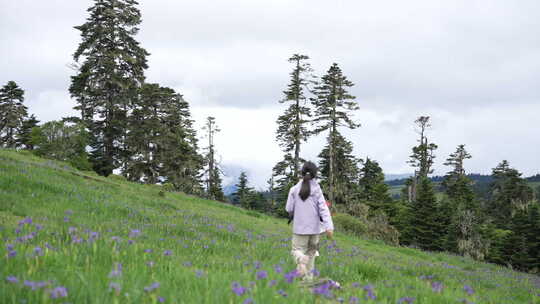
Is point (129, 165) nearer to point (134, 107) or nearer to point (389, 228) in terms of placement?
point (134, 107)

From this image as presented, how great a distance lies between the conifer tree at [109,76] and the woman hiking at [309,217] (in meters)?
29.9

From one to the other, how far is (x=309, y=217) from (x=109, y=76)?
30.7 metres

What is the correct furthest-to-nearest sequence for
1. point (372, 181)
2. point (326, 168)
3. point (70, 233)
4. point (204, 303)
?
Answer: point (372, 181), point (326, 168), point (70, 233), point (204, 303)

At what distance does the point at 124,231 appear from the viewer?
7.06m

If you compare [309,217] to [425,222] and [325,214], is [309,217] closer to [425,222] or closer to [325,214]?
[325,214]

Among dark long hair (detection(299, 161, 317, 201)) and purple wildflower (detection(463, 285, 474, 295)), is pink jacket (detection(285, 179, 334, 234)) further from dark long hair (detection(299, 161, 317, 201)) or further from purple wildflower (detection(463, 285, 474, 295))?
purple wildflower (detection(463, 285, 474, 295))

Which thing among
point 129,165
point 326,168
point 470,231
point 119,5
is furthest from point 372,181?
point 119,5

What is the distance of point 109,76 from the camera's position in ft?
104

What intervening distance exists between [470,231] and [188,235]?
4295 centimetres

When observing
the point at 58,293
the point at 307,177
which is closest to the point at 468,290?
the point at 307,177

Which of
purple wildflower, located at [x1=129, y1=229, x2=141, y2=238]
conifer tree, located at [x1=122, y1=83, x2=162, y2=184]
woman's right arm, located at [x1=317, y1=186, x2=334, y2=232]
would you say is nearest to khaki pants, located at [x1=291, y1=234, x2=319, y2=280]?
woman's right arm, located at [x1=317, y1=186, x2=334, y2=232]

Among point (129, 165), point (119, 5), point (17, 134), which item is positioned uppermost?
point (119, 5)

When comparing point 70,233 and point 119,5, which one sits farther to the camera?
point 119,5

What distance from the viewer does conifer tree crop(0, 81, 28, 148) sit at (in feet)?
158
